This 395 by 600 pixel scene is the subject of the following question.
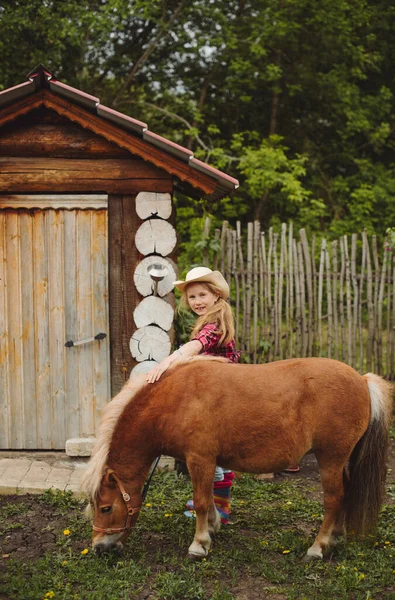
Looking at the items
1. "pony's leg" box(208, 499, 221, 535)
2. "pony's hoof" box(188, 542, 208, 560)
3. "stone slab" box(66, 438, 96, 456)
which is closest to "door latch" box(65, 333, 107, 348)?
"stone slab" box(66, 438, 96, 456)

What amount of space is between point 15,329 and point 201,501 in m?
2.72

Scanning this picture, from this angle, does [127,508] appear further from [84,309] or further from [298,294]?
[298,294]

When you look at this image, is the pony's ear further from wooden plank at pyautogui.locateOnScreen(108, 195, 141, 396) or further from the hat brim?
wooden plank at pyautogui.locateOnScreen(108, 195, 141, 396)

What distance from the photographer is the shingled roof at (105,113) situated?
16.9 ft

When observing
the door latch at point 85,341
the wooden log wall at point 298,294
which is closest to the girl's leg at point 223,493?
the door latch at point 85,341

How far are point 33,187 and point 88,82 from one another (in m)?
9.49

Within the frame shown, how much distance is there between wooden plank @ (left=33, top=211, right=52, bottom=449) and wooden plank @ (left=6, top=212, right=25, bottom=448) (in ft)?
0.51

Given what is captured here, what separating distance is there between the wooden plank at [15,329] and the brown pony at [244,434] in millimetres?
2166

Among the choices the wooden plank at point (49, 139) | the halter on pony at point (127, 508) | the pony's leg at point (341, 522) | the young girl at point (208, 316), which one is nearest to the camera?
the halter on pony at point (127, 508)

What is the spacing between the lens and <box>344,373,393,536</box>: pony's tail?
3906 millimetres

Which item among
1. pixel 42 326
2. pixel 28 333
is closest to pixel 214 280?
pixel 42 326

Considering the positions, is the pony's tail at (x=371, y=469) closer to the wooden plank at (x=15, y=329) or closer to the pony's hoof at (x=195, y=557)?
the pony's hoof at (x=195, y=557)

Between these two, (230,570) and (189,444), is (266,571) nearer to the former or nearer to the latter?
(230,570)

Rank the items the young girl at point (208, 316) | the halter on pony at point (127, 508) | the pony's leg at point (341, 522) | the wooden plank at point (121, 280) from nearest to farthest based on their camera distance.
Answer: the halter on pony at point (127, 508), the pony's leg at point (341, 522), the young girl at point (208, 316), the wooden plank at point (121, 280)
